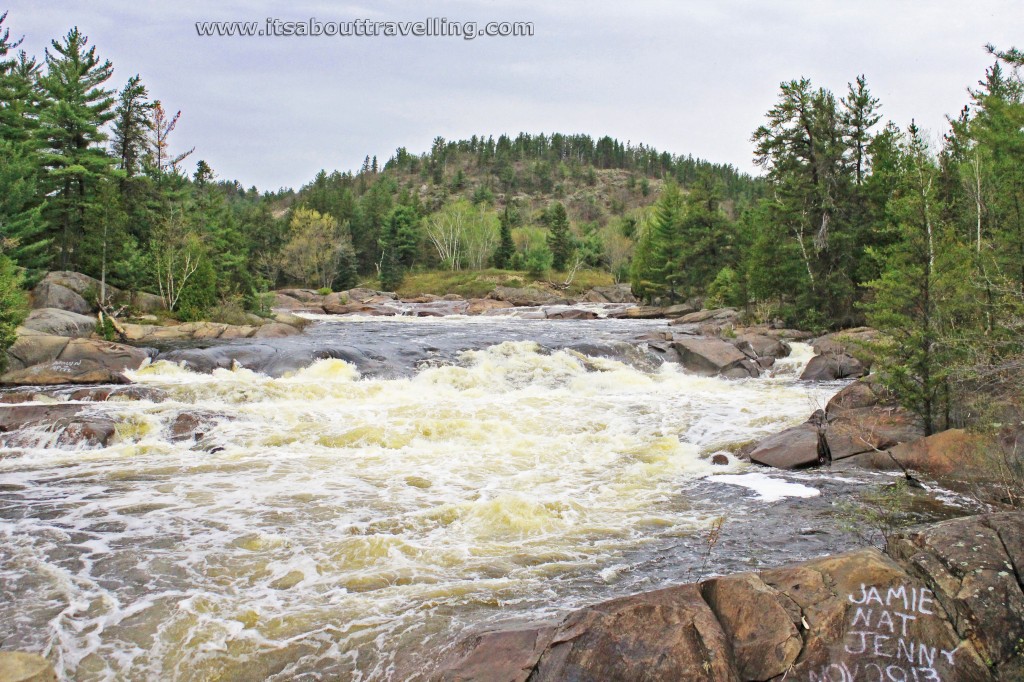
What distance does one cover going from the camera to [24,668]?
4496 mm

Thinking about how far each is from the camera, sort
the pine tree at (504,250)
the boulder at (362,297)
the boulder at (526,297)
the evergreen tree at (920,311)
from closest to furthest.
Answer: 1. the evergreen tree at (920,311)
2. the boulder at (362,297)
3. the boulder at (526,297)
4. the pine tree at (504,250)

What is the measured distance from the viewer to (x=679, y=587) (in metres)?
4.58

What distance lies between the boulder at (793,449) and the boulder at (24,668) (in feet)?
32.7

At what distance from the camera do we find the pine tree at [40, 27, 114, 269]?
29.3 metres

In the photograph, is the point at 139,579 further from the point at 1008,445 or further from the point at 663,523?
the point at 1008,445

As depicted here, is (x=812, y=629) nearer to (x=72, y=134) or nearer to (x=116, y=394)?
(x=116, y=394)

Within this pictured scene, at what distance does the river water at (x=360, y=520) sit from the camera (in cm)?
550

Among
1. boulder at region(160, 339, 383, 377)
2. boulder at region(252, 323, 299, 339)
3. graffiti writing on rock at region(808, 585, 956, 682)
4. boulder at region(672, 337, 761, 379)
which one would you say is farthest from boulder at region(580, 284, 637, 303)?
graffiti writing on rock at region(808, 585, 956, 682)

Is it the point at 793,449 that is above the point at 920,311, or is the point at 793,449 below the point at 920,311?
below

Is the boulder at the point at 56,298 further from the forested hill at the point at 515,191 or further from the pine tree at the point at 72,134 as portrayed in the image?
the forested hill at the point at 515,191

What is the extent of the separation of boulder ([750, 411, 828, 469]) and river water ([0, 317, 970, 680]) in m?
0.53

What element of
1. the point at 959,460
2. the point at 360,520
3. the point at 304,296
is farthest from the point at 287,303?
the point at 959,460

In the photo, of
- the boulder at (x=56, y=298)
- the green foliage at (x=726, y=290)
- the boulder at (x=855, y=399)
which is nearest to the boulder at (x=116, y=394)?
the boulder at (x=56, y=298)

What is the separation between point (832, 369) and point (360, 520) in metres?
16.0
